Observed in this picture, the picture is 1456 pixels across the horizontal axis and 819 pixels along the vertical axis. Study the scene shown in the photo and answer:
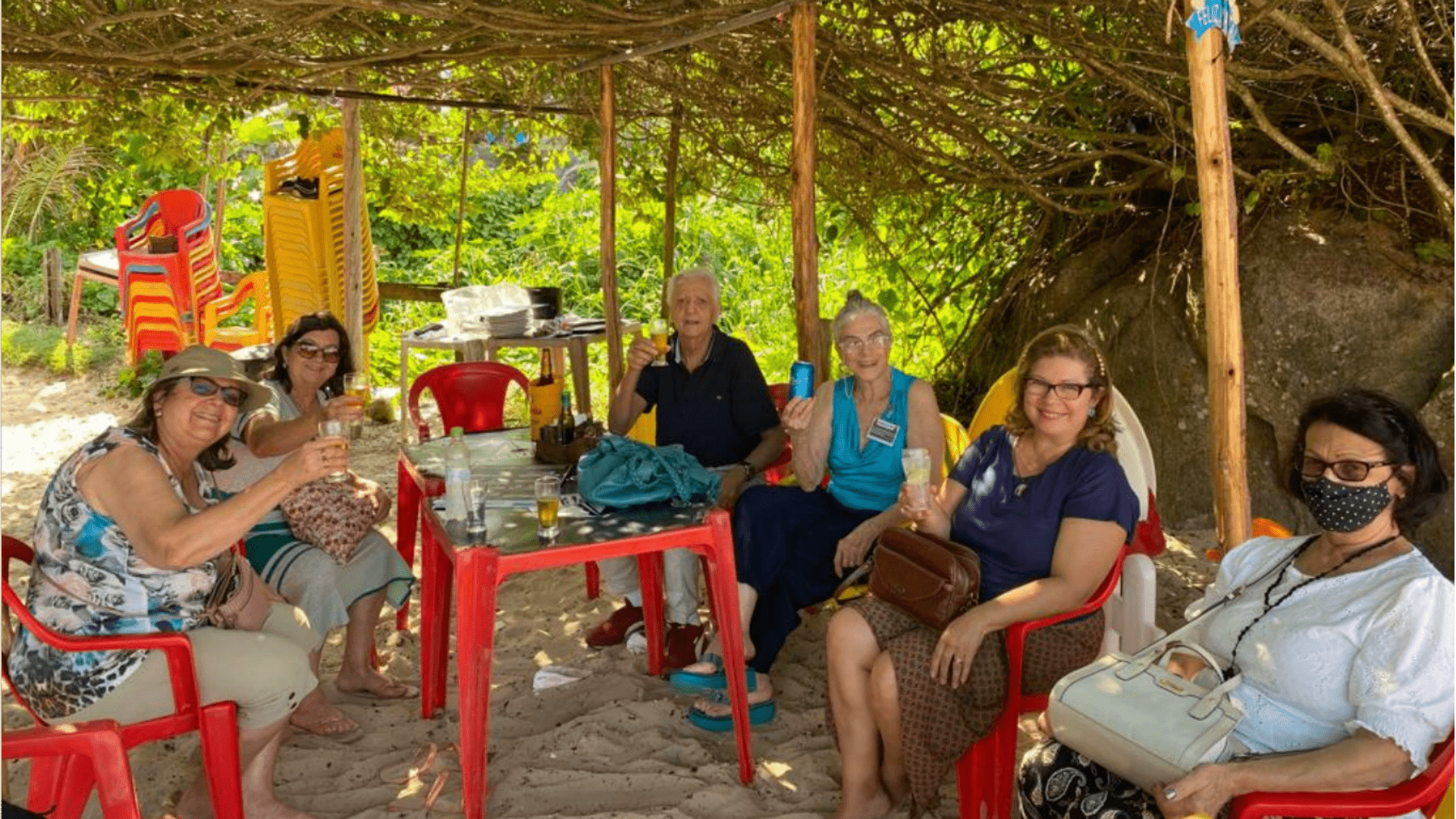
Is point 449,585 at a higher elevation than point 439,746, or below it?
higher

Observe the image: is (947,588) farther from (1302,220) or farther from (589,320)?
(589,320)

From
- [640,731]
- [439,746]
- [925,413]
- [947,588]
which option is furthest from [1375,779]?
[439,746]

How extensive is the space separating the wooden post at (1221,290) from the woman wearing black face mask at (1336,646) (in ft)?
1.78

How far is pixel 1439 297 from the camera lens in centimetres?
526

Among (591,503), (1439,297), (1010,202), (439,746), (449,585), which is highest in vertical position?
(1010,202)

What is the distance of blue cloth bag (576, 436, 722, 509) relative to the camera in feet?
12.3

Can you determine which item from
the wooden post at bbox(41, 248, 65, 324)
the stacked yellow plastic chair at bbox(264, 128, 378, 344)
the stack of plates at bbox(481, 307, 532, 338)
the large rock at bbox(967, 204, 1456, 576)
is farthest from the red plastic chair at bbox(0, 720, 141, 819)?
the wooden post at bbox(41, 248, 65, 324)

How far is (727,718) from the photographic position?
401 cm

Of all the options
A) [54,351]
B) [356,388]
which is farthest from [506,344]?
[54,351]

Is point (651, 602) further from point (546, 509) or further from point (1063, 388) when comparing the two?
point (1063, 388)

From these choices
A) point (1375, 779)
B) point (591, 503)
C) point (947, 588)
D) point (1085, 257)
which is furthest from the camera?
point (1085, 257)

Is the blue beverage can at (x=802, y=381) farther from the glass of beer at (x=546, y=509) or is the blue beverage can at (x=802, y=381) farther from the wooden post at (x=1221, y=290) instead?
the wooden post at (x=1221, y=290)

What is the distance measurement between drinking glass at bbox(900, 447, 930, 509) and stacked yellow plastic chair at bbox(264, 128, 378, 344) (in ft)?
19.5

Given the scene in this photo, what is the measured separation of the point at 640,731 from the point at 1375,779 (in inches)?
87.7
